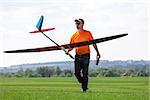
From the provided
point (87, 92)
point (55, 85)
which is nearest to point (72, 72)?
point (87, 92)

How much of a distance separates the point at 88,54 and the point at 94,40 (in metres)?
0.48

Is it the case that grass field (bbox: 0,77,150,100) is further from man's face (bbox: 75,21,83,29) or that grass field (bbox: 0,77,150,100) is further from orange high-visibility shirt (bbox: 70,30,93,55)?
man's face (bbox: 75,21,83,29)

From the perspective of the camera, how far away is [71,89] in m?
15.5

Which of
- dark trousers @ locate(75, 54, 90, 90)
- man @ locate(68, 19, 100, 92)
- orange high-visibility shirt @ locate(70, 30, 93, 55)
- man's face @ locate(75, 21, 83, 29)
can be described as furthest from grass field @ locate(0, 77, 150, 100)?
man's face @ locate(75, 21, 83, 29)

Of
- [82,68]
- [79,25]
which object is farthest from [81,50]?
[79,25]

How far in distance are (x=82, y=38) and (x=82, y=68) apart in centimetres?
96

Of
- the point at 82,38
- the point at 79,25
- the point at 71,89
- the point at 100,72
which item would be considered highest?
the point at 79,25

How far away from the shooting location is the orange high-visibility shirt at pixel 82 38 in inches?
563

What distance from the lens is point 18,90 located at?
15766 millimetres

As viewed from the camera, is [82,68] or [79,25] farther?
[82,68]

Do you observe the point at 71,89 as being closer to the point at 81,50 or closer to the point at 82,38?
the point at 81,50

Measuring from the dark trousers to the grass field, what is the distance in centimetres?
41

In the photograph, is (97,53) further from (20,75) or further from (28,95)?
(20,75)

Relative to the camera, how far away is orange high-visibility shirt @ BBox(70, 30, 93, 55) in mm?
14312
